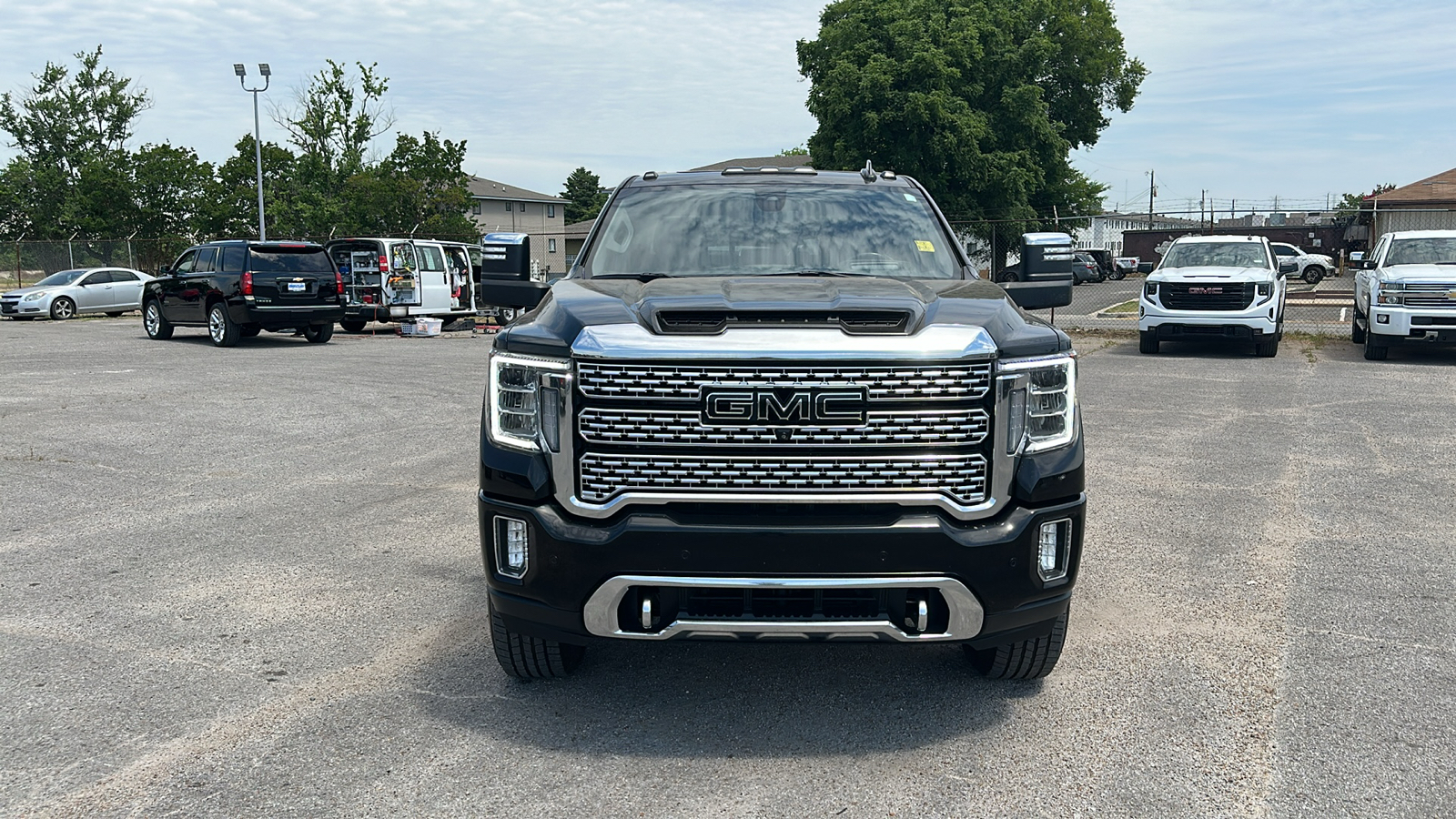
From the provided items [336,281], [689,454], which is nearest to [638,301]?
[689,454]

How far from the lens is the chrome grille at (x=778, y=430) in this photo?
3.43 meters

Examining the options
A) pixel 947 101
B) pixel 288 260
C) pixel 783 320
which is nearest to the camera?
pixel 783 320

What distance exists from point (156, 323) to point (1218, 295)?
738 inches

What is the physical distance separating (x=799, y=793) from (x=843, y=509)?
2.73ft

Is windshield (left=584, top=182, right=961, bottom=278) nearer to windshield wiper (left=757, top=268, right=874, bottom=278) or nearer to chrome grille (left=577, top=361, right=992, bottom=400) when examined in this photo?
windshield wiper (left=757, top=268, right=874, bottom=278)

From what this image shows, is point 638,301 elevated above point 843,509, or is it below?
above

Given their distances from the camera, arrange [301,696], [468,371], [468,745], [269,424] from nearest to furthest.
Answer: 1. [468,745]
2. [301,696]
3. [269,424]
4. [468,371]

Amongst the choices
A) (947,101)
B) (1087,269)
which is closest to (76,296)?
(947,101)

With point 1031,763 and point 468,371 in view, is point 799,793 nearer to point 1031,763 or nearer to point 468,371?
point 1031,763

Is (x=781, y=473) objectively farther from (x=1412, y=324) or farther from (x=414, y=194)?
(x=414, y=194)

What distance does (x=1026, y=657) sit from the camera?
4.00 m

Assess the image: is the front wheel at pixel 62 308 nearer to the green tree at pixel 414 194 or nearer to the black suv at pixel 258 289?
the black suv at pixel 258 289

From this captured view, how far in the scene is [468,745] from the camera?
3639 mm

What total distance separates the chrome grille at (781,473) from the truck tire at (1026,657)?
759mm
